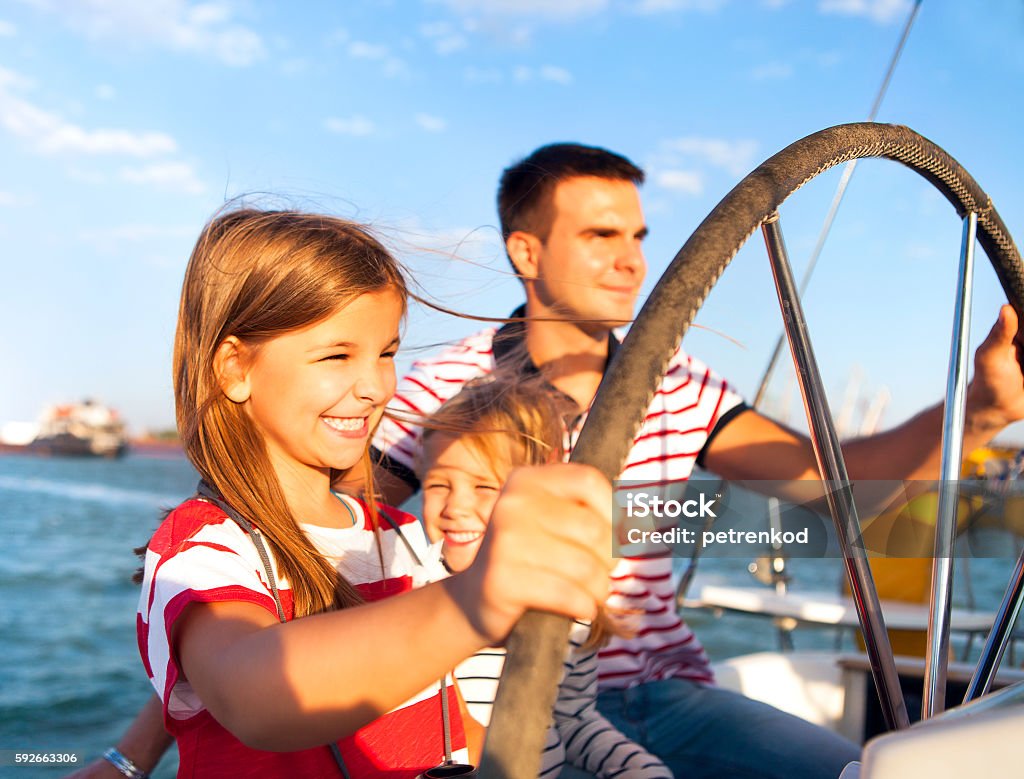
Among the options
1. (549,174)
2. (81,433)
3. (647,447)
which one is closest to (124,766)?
(647,447)

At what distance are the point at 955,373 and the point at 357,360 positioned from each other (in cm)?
73

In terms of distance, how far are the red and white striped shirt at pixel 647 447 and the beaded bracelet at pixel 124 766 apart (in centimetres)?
71

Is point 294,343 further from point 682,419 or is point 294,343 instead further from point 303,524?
point 682,419

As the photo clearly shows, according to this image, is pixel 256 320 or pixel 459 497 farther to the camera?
pixel 459 497

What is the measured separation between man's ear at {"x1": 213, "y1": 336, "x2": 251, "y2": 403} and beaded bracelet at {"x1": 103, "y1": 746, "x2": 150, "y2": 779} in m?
0.68

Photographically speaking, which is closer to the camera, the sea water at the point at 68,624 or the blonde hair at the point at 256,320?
the blonde hair at the point at 256,320

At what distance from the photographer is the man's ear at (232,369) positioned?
3.79ft

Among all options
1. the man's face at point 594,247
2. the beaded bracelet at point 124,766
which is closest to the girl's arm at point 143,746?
the beaded bracelet at point 124,766

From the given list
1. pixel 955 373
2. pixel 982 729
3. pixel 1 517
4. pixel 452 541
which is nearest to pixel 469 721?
pixel 452 541

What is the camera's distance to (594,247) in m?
2.16

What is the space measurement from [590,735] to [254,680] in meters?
0.99

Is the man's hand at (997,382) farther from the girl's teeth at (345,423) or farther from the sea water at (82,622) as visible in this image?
the girl's teeth at (345,423)

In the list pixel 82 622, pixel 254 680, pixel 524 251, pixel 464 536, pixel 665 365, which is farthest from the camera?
pixel 82 622

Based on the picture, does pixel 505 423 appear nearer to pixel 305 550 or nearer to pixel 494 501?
pixel 494 501
